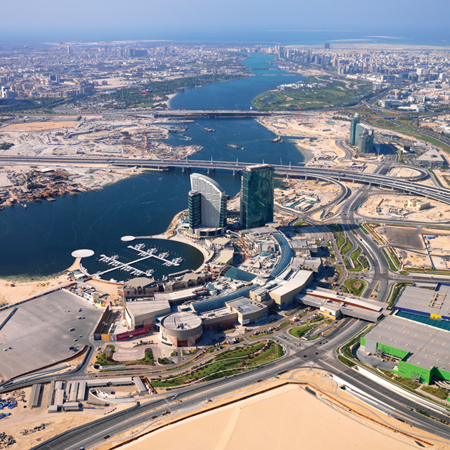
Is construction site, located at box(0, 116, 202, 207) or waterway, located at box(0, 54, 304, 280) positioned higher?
construction site, located at box(0, 116, 202, 207)

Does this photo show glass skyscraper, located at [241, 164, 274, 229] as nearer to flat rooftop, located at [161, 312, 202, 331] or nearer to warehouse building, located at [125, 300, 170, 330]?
warehouse building, located at [125, 300, 170, 330]

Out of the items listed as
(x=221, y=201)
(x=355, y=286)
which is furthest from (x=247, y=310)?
(x=221, y=201)

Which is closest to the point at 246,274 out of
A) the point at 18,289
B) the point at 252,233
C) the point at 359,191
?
the point at 252,233

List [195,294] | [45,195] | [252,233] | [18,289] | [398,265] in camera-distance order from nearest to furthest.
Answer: [195,294], [18,289], [398,265], [252,233], [45,195]

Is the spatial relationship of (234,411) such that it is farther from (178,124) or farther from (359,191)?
(178,124)

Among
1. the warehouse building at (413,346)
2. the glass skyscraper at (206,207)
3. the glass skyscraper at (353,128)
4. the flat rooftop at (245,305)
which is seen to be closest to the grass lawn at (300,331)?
the flat rooftop at (245,305)

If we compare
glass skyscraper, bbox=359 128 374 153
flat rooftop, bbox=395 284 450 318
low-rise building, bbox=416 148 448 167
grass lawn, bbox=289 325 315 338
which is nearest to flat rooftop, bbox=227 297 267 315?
grass lawn, bbox=289 325 315 338

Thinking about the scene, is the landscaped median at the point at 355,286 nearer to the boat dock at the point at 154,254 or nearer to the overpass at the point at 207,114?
the boat dock at the point at 154,254
